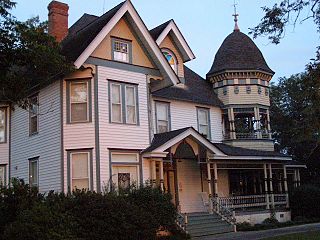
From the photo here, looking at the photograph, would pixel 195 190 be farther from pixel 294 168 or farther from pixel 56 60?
pixel 56 60

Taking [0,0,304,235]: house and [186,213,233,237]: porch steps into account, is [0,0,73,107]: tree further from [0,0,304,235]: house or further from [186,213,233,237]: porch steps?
[186,213,233,237]: porch steps

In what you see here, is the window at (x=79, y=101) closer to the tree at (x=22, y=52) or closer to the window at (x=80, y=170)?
the window at (x=80, y=170)

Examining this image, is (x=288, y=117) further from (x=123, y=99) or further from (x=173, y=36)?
(x=123, y=99)

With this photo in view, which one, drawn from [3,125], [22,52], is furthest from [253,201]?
[22,52]

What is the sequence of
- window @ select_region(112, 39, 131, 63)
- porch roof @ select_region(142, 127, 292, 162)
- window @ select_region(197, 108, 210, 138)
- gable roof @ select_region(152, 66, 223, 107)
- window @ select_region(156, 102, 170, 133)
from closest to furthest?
porch roof @ select_region(142, 127, 292, 162), window @ select_region(112, 39, 131, 63), window @ select_region(156, 102, 170, 133), gable roof @ select_region(152, 66, 223, 107), window @ select_region(197, 108, 210, 138)

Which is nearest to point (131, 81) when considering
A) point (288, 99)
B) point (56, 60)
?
point (56, 60)

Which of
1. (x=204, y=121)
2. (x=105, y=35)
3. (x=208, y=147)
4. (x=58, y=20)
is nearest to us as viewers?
(x=105, y=35)

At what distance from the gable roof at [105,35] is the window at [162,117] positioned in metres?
2.69

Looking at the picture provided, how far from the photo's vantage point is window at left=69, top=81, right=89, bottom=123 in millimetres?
19844

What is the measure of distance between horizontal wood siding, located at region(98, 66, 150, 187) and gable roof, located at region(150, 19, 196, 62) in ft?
13.3

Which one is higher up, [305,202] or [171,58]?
[171,58]

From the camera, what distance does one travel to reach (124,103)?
20.7 meters

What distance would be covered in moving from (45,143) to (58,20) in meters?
7.69

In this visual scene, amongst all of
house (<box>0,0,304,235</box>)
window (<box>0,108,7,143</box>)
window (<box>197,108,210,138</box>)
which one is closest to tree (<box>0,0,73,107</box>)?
house (<box>0,0,304,235</box>)
